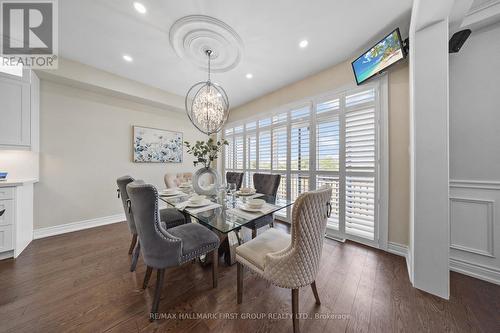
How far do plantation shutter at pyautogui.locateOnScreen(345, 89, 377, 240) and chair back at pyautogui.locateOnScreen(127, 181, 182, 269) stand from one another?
7.91 feet

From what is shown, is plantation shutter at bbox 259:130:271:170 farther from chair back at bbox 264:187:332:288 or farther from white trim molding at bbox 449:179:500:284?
white trim molding at bbox 449:179:500:284

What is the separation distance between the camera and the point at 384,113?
82.7 inches

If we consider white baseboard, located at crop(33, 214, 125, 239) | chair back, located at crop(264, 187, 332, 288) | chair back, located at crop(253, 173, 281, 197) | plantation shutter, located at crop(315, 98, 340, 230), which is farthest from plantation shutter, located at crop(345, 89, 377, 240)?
white baseboard, located at crop(33, 214, 125, 239)

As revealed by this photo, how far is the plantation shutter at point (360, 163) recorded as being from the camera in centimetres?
221

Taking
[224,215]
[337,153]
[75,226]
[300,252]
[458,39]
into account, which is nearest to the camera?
[300,252]

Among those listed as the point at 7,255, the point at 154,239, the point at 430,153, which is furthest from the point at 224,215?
the point at 7,255

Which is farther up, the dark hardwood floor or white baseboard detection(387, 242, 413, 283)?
white baseboard detection(387, 242, 413, 283)

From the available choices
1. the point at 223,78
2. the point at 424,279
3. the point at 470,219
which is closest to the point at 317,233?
the point at 424,279

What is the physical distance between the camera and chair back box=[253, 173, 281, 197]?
2.46 meters

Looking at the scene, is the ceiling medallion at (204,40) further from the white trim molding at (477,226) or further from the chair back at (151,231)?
the white trim molding at (477,226)

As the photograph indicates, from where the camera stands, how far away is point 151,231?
119 cm

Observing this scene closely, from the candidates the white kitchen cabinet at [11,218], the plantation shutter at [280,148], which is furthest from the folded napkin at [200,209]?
the white kitchen cabinet at [11,218]

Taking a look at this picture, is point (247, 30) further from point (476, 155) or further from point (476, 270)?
point (476, 270)

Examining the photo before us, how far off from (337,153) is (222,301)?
2444mm
